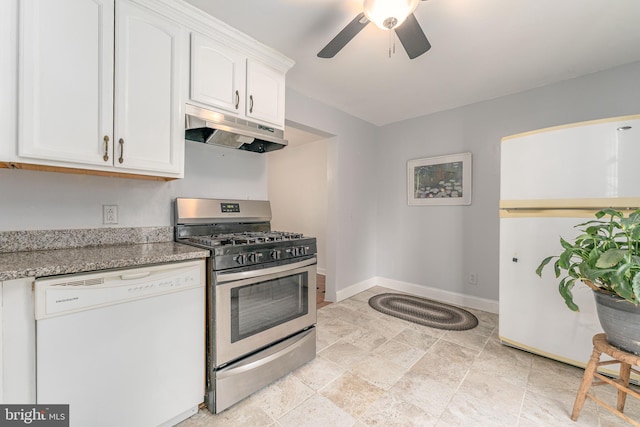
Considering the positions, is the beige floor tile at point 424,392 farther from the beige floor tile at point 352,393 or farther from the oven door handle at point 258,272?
the oven door handle at point 258,272

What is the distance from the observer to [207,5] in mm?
1625

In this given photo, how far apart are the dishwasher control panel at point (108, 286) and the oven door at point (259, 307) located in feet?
0.62

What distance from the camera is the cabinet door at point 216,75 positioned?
66.4 inches

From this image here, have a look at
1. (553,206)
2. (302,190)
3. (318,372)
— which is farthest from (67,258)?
(302,190)

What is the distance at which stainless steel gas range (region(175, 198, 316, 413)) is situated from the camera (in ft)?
4.75

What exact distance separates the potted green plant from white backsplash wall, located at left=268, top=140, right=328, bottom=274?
351 centimetres

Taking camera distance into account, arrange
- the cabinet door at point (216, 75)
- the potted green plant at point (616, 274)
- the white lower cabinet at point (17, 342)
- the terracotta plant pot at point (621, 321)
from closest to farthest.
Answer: the white lower cabinet at point (17, 342), the potted green plant at point (616, 274), the terracotta plant pot at point (621, 321), the cabinet door at point (216, 75)

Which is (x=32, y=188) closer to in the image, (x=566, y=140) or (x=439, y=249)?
(x=566, y=140)

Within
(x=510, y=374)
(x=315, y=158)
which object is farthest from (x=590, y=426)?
(x=315, y=158)

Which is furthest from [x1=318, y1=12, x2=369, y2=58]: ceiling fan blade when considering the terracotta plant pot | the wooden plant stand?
the wooden plant stand

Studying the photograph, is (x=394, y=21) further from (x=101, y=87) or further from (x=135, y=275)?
(x=135, y=275)

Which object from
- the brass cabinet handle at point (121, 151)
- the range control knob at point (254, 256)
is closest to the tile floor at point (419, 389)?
the range control knob at point (254, 256)

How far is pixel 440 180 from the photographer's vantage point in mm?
3295

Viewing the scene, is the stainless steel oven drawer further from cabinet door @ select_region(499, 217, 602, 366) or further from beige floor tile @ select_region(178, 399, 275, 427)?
cabinet door @ select_region(499, 217, 602, 366)
